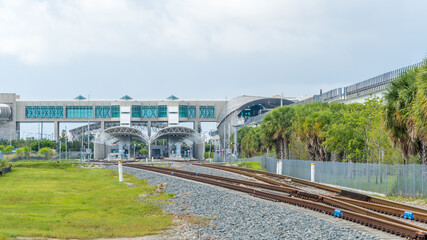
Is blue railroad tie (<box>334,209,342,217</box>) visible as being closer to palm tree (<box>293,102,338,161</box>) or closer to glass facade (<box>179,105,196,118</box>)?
palm tree (<box>293,102,338,161</box>)

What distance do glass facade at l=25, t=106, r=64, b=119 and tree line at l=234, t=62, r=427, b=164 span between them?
97.2 meters

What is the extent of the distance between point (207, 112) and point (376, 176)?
12629cm

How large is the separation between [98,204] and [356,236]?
16013 millimetres

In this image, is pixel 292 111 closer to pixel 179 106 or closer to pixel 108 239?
pixel 108 239

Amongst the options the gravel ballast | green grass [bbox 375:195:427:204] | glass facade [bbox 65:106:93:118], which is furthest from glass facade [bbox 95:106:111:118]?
green grass [bbox 375:195:427:204]

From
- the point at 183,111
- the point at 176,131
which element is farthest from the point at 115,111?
the point at 176,131

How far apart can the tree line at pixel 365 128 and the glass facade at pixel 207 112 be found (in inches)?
3541

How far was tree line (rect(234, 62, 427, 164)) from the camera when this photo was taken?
82.8 ft

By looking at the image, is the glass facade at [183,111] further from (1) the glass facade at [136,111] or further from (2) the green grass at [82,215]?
(2) the green grass at [82,215]

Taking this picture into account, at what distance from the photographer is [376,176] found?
2892cm

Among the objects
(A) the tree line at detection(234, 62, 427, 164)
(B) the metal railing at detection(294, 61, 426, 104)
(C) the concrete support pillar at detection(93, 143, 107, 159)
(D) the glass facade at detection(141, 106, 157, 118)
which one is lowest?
(C) the concrete support pillar at detection(93, 143, 107, 159)

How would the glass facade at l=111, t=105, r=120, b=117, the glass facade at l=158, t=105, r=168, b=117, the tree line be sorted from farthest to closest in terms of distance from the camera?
1. the glass facade at l=158, t=105, r=168, b=117
2. the glass facade at l=111, t=105, r=120, b=117
3. the tree line

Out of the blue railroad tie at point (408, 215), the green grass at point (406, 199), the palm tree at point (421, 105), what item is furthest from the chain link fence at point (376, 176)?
the blue railroad tie at point (408, 215)

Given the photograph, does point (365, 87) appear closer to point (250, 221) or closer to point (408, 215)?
point (408, 215)
